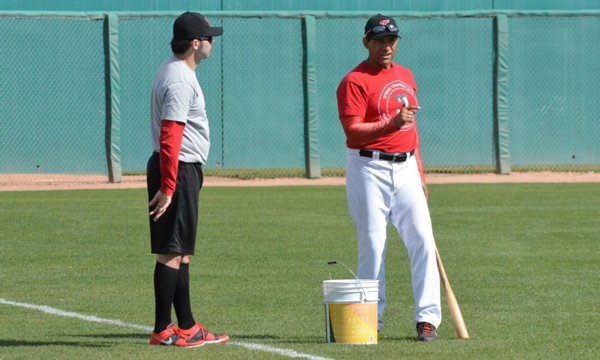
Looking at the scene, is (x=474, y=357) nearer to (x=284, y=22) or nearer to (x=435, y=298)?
(x=435, y=298)

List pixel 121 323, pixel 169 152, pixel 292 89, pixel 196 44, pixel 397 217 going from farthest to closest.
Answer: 1. pixel 292 89
2. pixel 121 323
3. pixel 397 217
4. pixel 196 44
5. pixel 169 152

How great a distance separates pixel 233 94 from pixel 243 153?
1280 millimetres

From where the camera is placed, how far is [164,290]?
652 centimetres

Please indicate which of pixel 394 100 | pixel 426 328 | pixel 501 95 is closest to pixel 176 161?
pixel 394 100

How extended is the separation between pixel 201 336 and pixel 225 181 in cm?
1404

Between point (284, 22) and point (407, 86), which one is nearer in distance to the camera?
point (407, 86)

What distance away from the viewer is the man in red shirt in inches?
263

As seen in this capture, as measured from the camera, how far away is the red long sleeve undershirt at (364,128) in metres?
6.47

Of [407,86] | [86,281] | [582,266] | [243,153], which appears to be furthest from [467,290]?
[243,153]

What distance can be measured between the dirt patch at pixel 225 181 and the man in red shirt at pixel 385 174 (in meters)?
12.8

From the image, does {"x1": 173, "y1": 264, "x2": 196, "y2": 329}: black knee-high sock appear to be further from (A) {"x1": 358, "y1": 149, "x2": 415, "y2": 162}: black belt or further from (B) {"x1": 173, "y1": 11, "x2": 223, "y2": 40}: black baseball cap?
(B) {"x1": 173, "y1": 11, "x2": 223, "y2": 40}: black baseball cap

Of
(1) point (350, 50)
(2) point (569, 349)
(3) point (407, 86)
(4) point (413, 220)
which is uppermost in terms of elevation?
(1) point (350, 50)

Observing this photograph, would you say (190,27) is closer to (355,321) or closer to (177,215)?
(177,215)

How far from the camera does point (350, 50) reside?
22.9 meters
